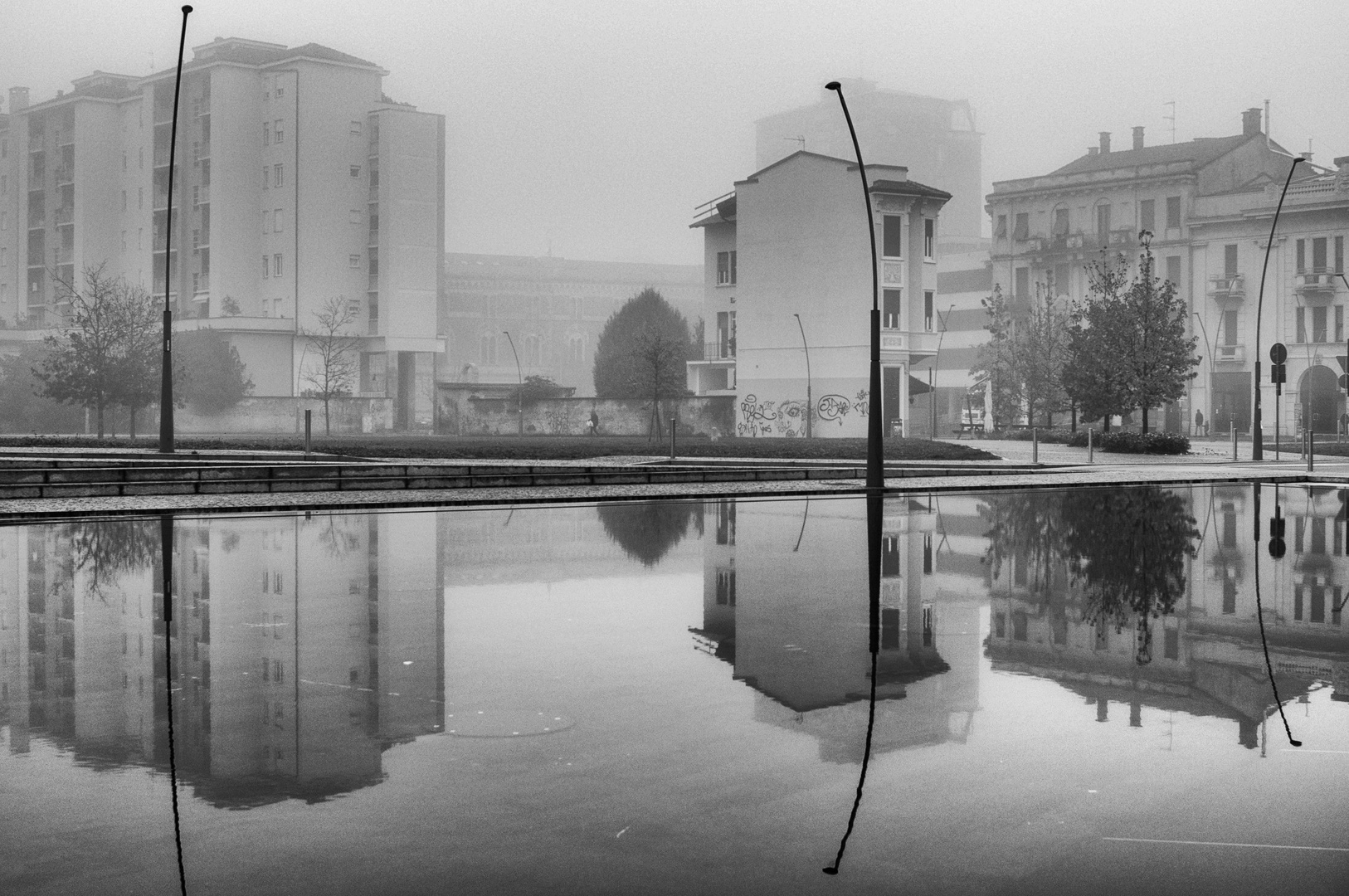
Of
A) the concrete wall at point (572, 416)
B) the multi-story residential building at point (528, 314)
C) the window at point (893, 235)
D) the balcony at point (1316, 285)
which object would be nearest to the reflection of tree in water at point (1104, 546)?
the window at point (893, 235)

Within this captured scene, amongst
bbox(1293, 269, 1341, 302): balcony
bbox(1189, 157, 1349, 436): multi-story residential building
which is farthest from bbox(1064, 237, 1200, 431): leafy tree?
bbox(1293, 269, 1341, 302): balcony

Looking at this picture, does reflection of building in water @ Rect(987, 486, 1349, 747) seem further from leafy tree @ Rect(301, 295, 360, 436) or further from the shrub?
leafy tree @ Rect(301, 295, 360, 436)

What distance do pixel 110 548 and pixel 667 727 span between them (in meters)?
9.39

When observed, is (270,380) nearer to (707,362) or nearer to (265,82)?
(265,82)

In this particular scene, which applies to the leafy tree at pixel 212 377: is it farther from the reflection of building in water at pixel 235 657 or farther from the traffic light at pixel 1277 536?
the reflection of building in water at pixel 235 657

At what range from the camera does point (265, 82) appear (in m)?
90.3

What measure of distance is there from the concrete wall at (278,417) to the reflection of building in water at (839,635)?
216 ft

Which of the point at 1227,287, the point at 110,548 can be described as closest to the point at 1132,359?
the point at 1227,287

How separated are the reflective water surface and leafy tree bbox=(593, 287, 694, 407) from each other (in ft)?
182

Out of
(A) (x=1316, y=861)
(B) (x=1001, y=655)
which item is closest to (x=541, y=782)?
(A) (x=1316, y=861)

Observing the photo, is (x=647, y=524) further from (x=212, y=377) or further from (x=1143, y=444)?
(x=212, y=377)

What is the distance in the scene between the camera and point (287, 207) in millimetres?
90250

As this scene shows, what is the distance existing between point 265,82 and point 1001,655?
90.1 metres

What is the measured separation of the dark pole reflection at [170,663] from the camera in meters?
4.45
